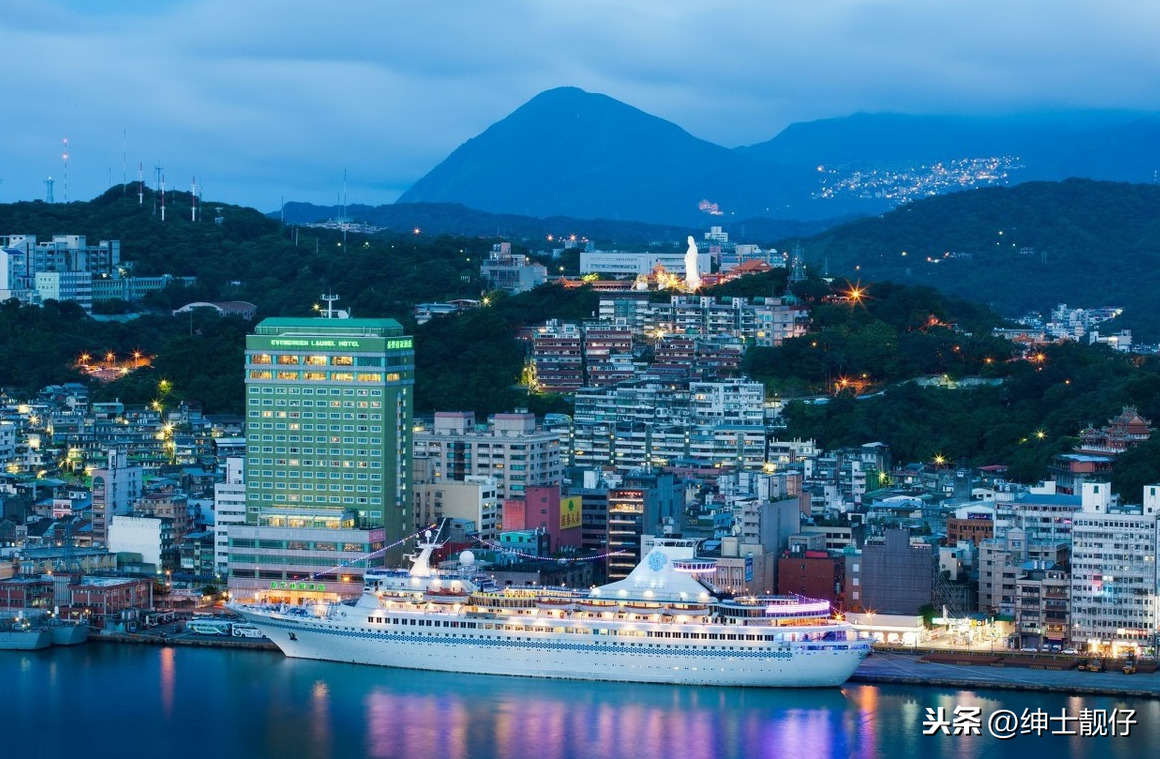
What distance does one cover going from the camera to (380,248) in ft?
227

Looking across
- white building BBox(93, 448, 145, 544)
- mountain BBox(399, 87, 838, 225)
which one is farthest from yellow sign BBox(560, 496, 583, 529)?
mountain BBox(399, 87, 838, 225)

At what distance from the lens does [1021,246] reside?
88688 mm

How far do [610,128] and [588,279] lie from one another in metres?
96.5

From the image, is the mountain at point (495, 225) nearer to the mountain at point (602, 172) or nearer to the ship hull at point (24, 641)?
the mountain at point (602, 172)

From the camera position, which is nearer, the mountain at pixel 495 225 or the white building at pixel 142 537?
the white building at pixel 142 537

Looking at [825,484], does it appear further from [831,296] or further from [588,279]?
[588,279]

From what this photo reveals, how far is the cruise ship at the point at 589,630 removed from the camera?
100 feet

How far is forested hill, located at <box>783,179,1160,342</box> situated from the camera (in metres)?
83.2

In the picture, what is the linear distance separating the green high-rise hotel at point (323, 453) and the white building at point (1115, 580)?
33.3 feet

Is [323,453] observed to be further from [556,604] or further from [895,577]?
[895,577]

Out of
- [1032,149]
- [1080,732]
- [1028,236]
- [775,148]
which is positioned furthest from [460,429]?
[775,148]

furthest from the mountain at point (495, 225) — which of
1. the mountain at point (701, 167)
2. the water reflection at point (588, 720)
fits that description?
the water reflection at point (588, 720)

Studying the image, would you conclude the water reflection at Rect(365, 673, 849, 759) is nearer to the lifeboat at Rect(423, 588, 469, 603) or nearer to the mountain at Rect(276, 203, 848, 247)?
the lifeboat at Rect(423, 588, 469, 603)

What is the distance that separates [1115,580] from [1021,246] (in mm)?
58298
